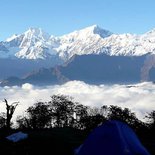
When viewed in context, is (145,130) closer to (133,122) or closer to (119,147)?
(133,122)

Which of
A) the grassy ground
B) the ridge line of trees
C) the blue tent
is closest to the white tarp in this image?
the grassy ground

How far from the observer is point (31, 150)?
5766 cm

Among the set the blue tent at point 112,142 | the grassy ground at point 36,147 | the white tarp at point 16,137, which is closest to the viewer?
the blue tent at point 112,142

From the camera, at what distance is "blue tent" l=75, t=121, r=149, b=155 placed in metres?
31.1

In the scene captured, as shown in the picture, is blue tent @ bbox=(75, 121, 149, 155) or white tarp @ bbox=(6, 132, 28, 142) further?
white tarp @ bbox=(6, 132, 28, 142)

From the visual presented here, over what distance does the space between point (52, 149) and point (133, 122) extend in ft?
316

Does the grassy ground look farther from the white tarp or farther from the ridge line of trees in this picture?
the ridge line of trees

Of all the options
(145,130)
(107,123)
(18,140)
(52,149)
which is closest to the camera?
(107,123)

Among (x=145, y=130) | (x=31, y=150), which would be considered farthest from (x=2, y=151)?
(x=145, y=130)

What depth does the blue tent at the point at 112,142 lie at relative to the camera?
31.1 metres

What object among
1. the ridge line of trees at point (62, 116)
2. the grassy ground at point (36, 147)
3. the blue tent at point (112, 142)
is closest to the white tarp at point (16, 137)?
the grassy ground at point (36, 147)

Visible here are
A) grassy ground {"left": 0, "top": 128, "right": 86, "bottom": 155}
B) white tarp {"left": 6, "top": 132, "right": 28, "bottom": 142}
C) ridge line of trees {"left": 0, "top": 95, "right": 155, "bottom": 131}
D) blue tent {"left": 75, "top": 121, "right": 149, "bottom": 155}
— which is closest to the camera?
blue tent {"left": 75, "top": 121, "right": 149, "bottom": 155}

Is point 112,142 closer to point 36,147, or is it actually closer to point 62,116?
point 36,147

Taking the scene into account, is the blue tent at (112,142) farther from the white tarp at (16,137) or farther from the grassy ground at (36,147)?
the white tarp at (16,137)
